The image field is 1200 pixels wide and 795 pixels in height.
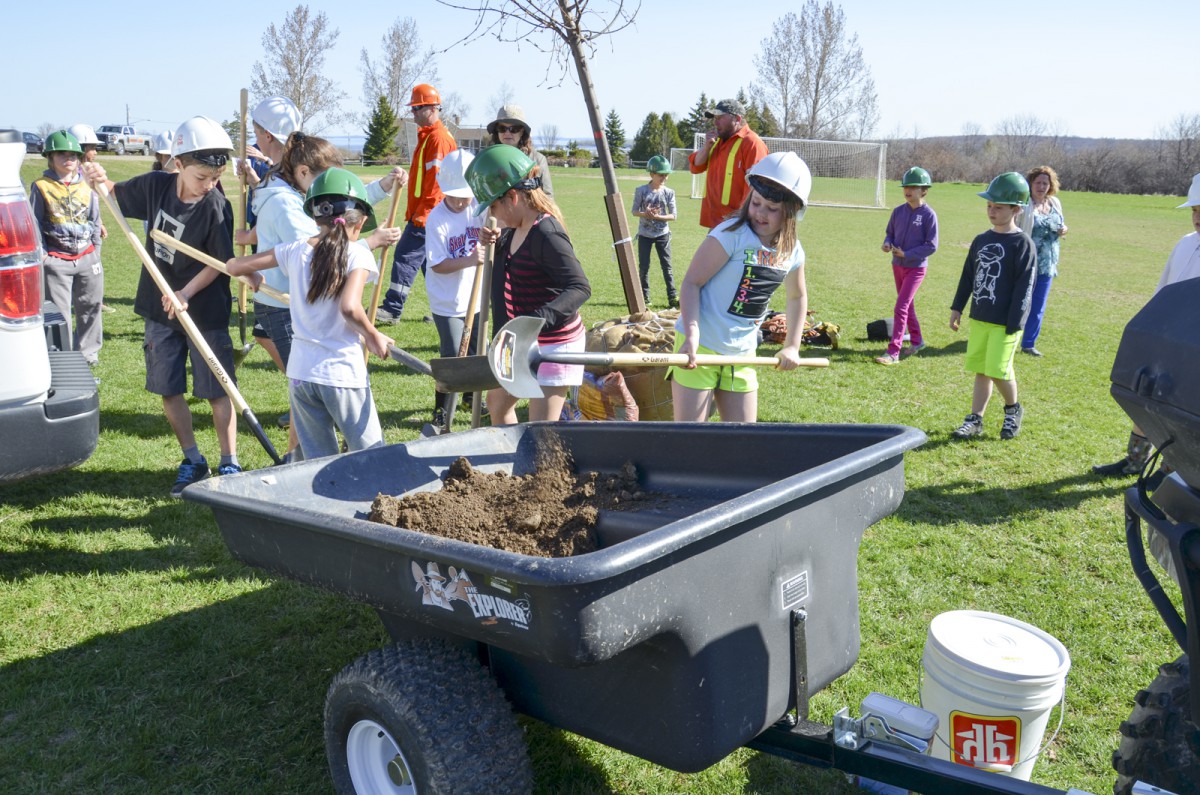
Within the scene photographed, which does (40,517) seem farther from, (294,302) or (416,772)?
(416,772)

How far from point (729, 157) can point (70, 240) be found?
5554mm

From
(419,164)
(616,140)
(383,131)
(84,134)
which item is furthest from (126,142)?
(419,164)

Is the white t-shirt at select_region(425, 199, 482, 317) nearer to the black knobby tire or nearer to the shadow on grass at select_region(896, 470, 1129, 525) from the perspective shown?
the shadow on grass at select_region(896, 470, 1129, 525)

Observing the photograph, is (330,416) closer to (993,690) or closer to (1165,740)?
(993,690)

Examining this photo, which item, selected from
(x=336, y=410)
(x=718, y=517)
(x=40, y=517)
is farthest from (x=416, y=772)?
(x=40, y=517)

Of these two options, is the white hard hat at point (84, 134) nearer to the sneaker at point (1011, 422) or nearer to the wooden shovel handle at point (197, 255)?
the wooden shovel handle at point (197, 255)

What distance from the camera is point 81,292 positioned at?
8.20 m

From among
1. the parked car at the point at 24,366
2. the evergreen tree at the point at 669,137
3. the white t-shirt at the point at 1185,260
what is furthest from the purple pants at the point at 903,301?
the evergreen tree at the point at 669,137

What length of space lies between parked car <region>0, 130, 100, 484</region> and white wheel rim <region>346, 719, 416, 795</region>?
1883 millimetres

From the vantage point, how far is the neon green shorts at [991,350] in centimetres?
639

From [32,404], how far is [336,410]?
1.14 m

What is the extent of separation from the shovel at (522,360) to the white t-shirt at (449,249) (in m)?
2.21

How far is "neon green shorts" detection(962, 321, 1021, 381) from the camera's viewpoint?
6.39 m

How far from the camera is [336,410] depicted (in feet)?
13.5
